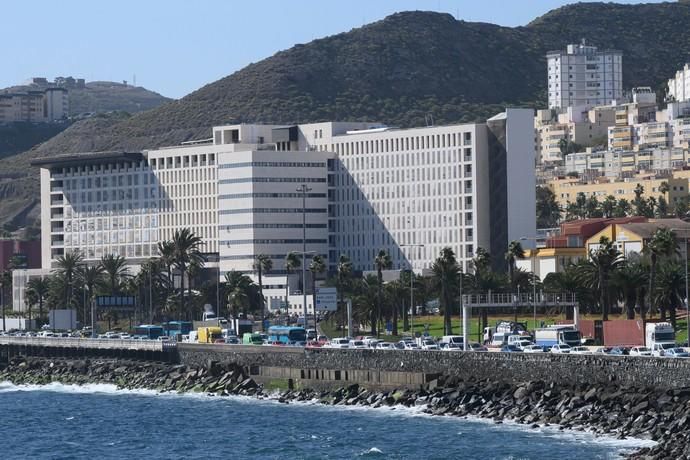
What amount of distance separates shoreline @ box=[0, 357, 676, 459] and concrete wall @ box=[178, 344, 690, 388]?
110 centimetres

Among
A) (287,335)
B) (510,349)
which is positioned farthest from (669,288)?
(287,335)

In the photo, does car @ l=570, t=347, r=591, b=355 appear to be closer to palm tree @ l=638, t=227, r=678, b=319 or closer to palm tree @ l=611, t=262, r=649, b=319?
palm tree @ l=638, t=227, r=678, b=319

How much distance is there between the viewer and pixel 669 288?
472 ft

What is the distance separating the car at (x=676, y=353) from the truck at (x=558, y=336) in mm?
15000

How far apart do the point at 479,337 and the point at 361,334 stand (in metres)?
24.2

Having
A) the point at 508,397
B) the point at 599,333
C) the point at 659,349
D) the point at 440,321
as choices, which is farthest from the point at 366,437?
the point at 440,321

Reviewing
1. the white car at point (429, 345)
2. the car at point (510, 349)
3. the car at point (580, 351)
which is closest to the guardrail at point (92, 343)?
the white car at point (429, 345)

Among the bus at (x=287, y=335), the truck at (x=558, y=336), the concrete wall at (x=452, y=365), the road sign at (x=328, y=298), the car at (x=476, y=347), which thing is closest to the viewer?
the concrete wall at (x=452, y=365)

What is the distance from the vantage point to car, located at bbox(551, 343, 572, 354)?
4540 inches

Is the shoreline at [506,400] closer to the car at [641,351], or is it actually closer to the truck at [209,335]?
the car at [641,351]

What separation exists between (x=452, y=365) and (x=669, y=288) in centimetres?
2992

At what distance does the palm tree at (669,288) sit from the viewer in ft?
470

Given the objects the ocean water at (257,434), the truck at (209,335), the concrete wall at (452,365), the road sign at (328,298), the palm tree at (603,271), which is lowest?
the ocean water at (257,434)

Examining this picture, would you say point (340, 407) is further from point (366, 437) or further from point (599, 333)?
point (599, 333)
